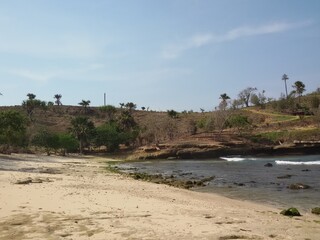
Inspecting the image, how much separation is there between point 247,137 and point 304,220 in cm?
8982

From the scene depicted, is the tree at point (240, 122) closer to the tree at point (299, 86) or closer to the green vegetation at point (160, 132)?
the green vegetation at point (160, 132)

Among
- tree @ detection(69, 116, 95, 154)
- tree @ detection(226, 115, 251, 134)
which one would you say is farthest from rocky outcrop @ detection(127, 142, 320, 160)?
tree @ detection(69, 116, 95, 154)

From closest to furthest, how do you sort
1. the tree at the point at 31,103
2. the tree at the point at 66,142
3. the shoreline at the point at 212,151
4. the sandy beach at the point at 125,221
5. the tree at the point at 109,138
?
the sandy beach at the point at 125,221, the tree at the point at 66,142, the shoreline at the point at 212,151, the tree at the point at 109,138, the tree at the point at 31,103

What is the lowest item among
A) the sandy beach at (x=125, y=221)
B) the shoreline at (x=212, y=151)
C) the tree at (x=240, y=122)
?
the shoreline at (x=212, y=151)

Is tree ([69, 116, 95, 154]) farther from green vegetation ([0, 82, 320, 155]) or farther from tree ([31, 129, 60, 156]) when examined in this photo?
tree ([31, 129, 60, 156])

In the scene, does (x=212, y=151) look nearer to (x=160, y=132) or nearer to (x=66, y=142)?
(x=160, y=132)

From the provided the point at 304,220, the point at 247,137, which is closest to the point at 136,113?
the point at 247,137

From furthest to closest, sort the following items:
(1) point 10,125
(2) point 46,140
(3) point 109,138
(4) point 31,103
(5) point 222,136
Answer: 1. (4) point 31,103
2. (3) point 109,138
3. (5) point 222,136
4. (2) point 46,140
5. (1) point 10,125

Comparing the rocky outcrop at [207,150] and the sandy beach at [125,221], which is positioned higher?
the sandy beach at [125,221]

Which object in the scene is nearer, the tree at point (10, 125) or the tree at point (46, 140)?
the tree at point (10, 125)

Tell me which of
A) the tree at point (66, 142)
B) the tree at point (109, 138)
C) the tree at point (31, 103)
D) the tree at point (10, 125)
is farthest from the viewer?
the tree at point (31, 103)

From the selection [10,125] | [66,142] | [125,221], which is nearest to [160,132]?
[66,142]

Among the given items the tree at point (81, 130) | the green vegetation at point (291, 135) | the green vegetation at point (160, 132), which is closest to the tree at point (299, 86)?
the green vegetation at point (160, 132)

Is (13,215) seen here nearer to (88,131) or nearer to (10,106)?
(88,131)
